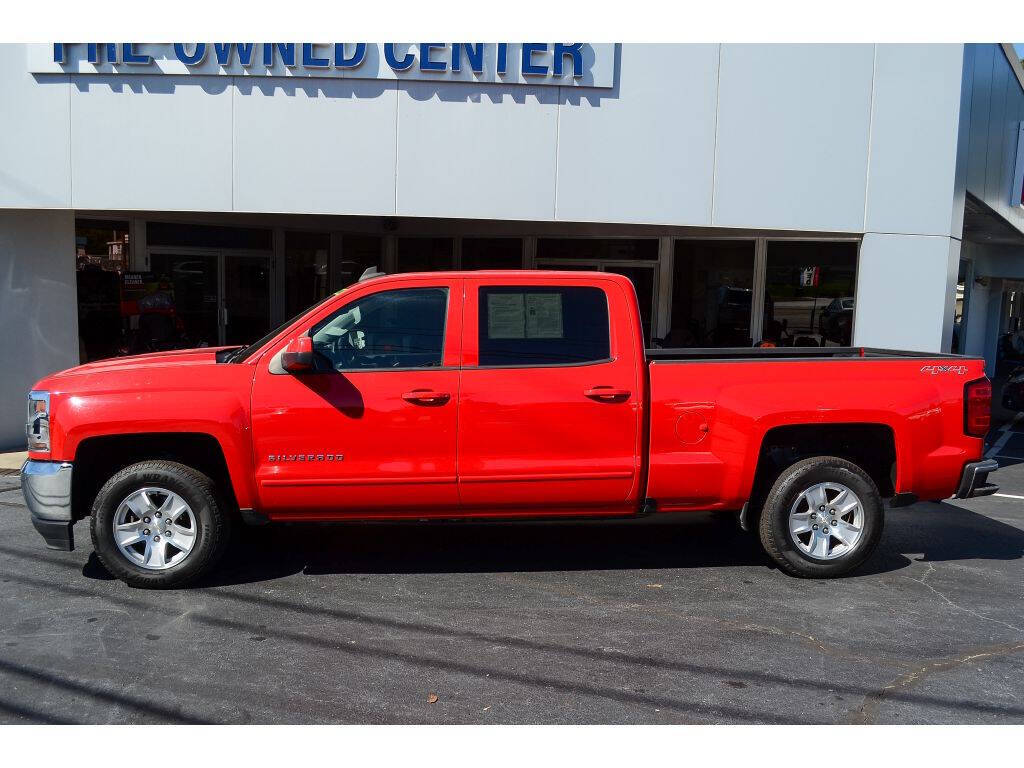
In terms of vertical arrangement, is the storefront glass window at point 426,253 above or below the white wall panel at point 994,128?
below

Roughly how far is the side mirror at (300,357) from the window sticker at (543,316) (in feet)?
4.33

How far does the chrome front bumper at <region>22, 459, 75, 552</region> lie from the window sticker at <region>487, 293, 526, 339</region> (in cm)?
265

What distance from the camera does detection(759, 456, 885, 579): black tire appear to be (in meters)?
5.85

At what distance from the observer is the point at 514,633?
4.96 metres

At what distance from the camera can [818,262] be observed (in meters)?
11.9

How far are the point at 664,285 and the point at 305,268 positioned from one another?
5793mm

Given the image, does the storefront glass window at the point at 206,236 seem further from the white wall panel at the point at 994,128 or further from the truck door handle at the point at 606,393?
the white wall panel at the point at 994,128

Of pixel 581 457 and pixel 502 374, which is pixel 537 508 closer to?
pixel 581 457

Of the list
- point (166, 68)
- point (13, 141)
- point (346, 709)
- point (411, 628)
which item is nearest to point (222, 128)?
point (166, 68)

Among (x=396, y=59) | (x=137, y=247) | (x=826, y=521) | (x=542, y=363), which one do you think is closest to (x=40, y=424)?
(x=542, y=363)

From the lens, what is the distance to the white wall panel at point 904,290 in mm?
9969

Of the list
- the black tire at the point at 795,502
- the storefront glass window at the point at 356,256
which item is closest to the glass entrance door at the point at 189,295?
the storefront glass window at the point at 356,256

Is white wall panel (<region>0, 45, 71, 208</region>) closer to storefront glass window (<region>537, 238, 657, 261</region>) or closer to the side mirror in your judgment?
the side mirror

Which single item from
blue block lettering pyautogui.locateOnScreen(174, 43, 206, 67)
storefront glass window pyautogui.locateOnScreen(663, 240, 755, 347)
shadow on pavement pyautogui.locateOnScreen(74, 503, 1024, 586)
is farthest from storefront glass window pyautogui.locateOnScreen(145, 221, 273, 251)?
shadow on pavement pyautogui.locateOnScreen(74, 503, 1024, 586)
